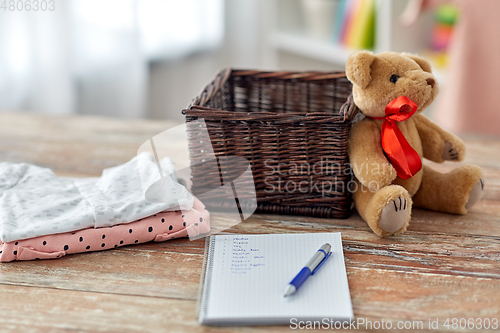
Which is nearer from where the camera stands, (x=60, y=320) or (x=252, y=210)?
(x=60, y=320)

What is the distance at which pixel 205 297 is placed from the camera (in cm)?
63

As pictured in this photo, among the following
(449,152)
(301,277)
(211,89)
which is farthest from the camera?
(211,89)

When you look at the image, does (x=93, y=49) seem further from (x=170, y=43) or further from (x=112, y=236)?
(x=112, y=236)

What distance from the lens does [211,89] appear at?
0.96m

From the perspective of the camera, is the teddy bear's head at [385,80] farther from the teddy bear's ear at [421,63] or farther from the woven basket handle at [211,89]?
the woven basket handle at [211,89]

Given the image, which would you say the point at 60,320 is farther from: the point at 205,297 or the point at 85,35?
the point at 85,35

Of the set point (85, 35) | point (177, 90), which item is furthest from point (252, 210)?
point (177, 90)

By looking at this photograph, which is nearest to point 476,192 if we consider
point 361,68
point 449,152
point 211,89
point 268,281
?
point 449,152

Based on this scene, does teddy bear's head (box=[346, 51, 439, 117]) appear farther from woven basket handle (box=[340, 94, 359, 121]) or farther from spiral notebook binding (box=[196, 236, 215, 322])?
spiral notebook binding (box=[196, 236, 215, 322])

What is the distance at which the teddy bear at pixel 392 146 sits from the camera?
0.75 meters

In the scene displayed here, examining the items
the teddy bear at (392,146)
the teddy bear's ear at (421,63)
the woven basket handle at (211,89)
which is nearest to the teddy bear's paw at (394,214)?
the teddy bear at (392,146)

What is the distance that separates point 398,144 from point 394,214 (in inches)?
4.6

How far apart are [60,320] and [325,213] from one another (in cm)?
47

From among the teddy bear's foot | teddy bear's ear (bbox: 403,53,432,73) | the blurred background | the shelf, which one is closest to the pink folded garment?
the teddy bear's foot
